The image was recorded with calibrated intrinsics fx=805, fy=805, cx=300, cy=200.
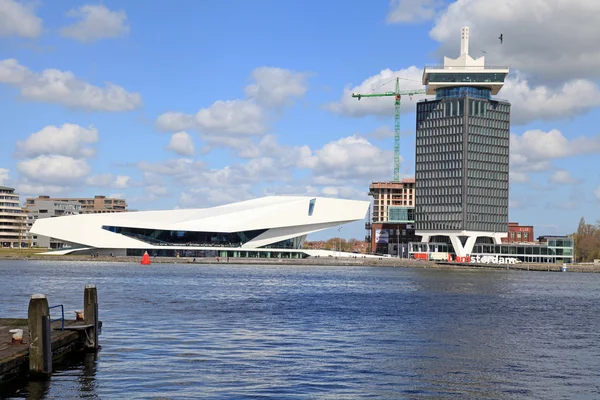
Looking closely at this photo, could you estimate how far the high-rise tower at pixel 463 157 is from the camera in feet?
561

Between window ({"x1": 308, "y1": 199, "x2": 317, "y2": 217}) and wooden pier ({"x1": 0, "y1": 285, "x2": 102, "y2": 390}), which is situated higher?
window ({"x1": 308, "y1": 199, "x2": 317, "y2": 217})

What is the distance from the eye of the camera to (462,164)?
170250mm

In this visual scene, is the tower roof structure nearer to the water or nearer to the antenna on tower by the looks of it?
the antenna on tower

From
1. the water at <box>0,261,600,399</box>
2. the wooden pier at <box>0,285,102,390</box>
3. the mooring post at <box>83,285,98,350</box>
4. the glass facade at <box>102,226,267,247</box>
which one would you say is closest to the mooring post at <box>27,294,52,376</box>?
the wooden pier at <box>0,285,102,390</box>

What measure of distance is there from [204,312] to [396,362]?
657 inches

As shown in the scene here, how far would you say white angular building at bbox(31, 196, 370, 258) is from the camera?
131625mm

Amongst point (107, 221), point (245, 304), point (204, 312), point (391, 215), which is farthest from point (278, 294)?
point (391, 215)

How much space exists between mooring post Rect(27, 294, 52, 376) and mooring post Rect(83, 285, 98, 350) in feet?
15.0

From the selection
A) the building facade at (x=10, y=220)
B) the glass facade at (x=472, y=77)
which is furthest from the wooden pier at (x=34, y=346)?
the building facade at (x=10, y=220)

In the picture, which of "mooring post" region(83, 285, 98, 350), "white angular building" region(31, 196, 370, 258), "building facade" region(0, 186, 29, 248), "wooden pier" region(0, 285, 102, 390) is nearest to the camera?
"wooden pier" region(0, 285, 102, 390)

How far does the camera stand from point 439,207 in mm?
174875

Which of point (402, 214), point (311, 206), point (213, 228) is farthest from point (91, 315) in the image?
point (402, 214)

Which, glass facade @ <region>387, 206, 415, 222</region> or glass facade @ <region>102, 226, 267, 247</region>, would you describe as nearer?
glass facade @ <region>102, 226, 267, 247</region>

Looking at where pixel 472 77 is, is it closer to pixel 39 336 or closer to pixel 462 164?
pixel 462 164
